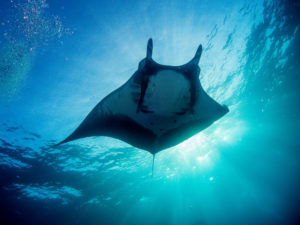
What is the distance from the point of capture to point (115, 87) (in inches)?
352

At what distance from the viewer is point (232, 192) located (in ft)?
139

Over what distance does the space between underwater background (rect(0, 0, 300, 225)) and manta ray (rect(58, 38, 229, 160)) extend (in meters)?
4.32

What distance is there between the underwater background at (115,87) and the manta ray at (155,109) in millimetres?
4325

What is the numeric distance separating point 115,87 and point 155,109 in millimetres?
5632

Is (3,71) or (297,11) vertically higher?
(297,11)

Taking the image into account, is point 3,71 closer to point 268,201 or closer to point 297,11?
point 297,11

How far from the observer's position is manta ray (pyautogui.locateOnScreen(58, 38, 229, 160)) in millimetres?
3390

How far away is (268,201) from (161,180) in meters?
44.9

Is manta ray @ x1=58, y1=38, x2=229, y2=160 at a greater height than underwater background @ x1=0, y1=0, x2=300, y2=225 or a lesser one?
lesser

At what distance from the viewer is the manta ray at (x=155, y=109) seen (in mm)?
3390

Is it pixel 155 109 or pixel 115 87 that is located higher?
pixel 115 87

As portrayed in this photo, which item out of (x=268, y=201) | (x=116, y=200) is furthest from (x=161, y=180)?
(x=268, y=201)

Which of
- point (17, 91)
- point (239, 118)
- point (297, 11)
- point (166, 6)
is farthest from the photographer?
point (239, 118)

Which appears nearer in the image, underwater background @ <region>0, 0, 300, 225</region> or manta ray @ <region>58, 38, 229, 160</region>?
manta ray @ <region>58, 38, 229, 160</region>
